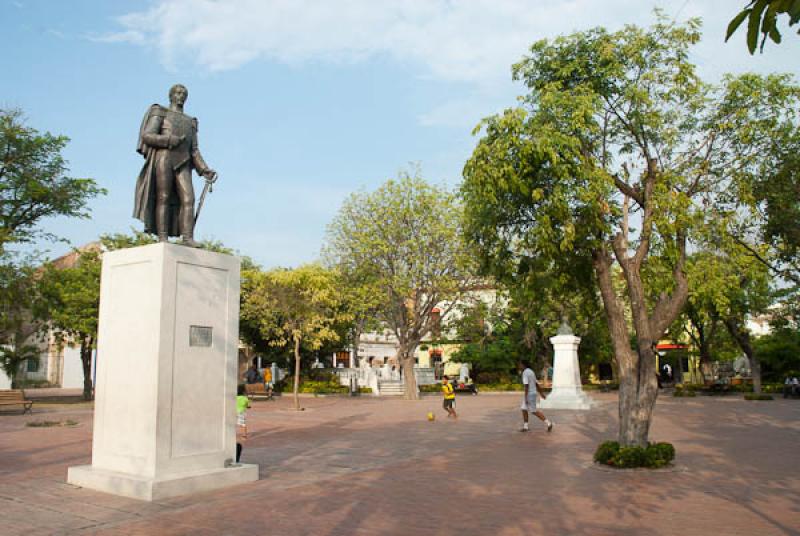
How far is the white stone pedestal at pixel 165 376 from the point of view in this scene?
8.27 m

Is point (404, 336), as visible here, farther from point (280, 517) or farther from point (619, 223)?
point (280, 517)

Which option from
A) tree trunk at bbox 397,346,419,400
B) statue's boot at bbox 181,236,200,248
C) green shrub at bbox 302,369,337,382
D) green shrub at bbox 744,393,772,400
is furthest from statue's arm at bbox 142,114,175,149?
green shrub at bbox 302,369,337,382

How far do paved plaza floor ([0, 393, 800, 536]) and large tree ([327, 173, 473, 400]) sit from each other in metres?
13.7

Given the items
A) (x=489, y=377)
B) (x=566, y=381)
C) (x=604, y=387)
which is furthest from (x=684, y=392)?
(x=489, y=377)

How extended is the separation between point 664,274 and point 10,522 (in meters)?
9.99

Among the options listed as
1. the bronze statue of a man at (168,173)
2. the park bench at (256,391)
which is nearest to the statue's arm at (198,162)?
the bronze statue of a man at (168,173)

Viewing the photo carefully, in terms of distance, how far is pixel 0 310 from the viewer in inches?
1002

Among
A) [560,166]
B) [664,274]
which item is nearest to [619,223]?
[664,274]

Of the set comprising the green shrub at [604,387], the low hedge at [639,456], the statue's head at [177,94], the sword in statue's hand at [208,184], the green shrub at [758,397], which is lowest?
the green shrub at [604,387]

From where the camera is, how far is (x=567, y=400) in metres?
24.7

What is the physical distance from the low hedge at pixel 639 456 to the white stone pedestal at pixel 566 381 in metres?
14.4

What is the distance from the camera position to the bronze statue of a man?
925 centimetres

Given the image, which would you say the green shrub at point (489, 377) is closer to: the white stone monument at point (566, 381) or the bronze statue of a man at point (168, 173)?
the white stone monument at point (566, 381)

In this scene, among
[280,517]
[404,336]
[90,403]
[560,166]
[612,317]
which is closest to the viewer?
[280,517]
